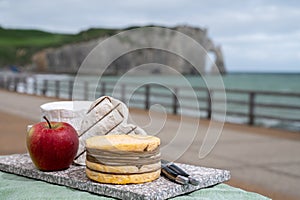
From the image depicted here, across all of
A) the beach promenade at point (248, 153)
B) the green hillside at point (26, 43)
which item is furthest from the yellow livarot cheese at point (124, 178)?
the green hillside at point (26, 43)

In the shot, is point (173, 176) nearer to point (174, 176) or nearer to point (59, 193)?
point (174, 176)

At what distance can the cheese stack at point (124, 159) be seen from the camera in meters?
1.72

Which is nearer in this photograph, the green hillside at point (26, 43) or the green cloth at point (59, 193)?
the green cloth at point (59, 193)

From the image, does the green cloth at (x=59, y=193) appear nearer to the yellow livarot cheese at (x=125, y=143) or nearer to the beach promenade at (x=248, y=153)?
the yellow livarot cheese at (x=125, y=143)

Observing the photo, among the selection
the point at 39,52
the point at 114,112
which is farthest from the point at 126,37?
the point at 39,52

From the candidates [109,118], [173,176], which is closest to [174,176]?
[173,176]

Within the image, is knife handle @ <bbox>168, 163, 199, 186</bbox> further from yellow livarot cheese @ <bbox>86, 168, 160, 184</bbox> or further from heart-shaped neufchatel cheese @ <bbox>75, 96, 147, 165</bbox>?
heart-shaped neufchatel cheese @ <bbox>75, 96, 147, 165</bbox>

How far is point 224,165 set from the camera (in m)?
7.13

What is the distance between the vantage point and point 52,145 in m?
1.91

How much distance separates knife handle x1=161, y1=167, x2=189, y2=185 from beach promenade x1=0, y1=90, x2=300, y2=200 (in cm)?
27

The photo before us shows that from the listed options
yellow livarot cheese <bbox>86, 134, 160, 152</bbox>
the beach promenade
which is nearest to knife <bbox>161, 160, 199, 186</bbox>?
yellow livarot cheese <bbox>86, 134, 160, 152</bbox>

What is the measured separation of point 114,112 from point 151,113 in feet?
0.56

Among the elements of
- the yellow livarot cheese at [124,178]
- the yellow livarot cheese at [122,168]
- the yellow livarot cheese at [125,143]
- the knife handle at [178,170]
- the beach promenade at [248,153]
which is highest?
the yellow livarot cheese at [125,143]

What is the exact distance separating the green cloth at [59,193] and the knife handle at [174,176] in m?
0.06
